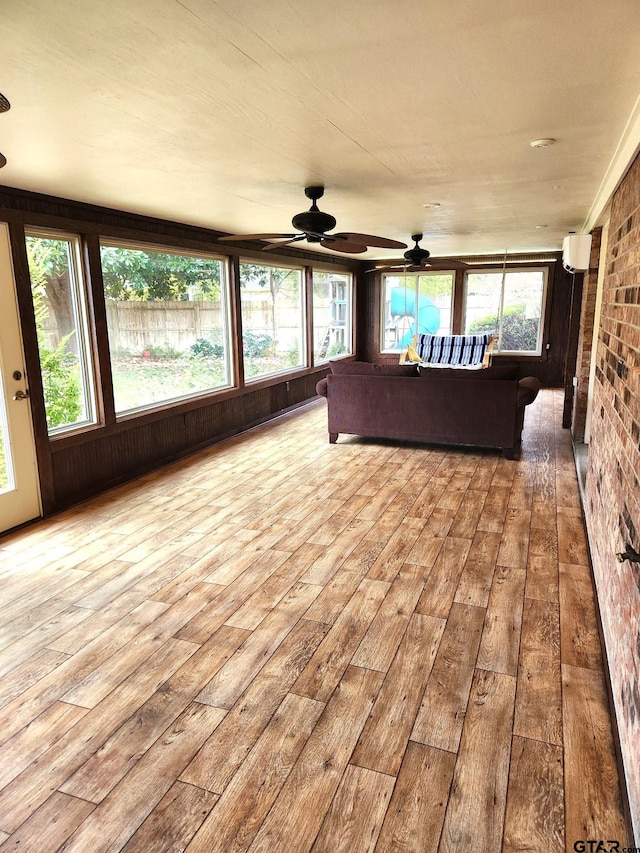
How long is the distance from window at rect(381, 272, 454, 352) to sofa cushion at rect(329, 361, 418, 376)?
15.7 feet

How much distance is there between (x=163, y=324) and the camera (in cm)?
519

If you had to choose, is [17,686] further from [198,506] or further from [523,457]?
[523,457]

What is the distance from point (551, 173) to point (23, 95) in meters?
2.97

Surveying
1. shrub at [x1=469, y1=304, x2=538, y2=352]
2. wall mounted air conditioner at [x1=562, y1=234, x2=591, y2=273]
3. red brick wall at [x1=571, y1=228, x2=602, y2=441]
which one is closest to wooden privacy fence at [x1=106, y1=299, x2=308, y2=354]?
wall mounted air conditioner at [x1=562, y1=234, x2=591, y2=273]

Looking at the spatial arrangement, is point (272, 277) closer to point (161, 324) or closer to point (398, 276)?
point (161, 324)

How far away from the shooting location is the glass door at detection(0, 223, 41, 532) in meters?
3.50

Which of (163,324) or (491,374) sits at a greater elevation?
(163,324)

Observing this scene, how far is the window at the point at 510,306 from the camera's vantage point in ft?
30.4

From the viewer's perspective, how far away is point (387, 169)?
10.6 ft

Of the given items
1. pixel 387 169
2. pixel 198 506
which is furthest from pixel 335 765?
pixel 387 169

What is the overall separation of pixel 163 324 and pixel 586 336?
4.20m

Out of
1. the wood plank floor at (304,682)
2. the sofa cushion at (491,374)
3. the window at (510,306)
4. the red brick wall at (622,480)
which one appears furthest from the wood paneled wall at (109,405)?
the window at (510,306)

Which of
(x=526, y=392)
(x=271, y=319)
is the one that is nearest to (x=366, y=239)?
(x=526, y=392)

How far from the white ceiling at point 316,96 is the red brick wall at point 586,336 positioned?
135 centimetres
